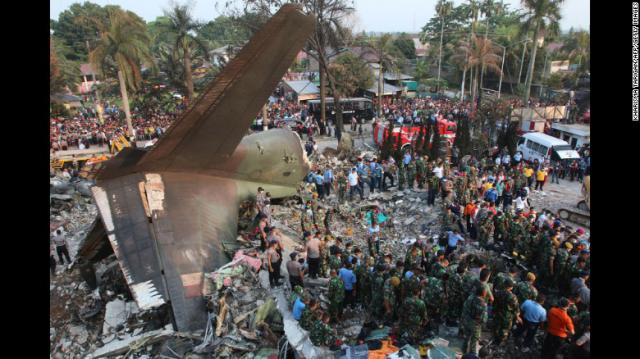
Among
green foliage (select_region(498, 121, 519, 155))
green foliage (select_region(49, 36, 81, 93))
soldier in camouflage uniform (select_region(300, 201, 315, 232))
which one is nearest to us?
soldier in camouflage uniform (select_region(300, 201, 315, 232))

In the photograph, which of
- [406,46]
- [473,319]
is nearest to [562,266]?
[473,319]

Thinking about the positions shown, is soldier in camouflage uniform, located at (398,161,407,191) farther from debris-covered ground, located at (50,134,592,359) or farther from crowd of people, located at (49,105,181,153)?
crowd of people, located at (49,105,181,153)

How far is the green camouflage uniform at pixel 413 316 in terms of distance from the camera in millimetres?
7645

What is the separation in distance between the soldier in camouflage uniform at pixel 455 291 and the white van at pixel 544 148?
14109 millimetres

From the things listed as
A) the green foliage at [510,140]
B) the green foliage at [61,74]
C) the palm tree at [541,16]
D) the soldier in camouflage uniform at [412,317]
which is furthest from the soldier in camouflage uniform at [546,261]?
the green foliage at [61,74]

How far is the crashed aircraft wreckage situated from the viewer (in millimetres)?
8250

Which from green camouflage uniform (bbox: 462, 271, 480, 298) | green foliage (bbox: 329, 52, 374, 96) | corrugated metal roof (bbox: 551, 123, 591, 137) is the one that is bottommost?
green camouflage uniform (bbox: 462, 271, 480, 298)

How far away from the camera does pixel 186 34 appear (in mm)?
29828

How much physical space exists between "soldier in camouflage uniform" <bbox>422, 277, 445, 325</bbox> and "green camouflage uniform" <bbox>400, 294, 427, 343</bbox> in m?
0.40

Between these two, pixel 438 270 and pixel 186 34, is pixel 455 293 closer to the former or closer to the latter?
pixel 438 270

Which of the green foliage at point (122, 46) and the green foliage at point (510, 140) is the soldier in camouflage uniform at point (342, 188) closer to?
the green foliage at point (510, 140)

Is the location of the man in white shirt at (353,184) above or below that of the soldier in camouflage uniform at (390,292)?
above

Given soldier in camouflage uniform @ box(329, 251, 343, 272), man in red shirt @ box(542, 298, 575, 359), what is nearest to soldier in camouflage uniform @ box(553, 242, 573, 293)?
man in red shirt @ box(542, 298, 575, 359)

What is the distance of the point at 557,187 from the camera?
751 inches
